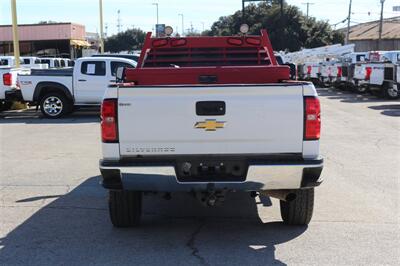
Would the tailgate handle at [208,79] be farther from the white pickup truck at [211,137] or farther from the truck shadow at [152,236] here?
the truck shadow at [152,236]

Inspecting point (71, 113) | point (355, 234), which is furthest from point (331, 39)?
point (355, 234)

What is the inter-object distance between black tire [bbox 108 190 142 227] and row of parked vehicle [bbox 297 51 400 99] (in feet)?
60.1

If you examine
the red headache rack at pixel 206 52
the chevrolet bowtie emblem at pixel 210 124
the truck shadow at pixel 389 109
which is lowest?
the truck shadow at pixel 389 109

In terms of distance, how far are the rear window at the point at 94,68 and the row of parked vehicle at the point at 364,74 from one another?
1144 cm

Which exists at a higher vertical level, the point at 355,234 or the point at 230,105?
the point at 230,105

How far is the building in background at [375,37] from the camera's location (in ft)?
242

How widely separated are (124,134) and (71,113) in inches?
547

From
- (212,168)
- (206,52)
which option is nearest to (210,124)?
(212,168)

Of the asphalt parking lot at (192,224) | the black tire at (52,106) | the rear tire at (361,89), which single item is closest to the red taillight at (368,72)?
the rear tire at (361,89)

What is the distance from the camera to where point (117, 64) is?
17.3 m

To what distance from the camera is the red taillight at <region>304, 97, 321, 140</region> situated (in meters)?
4.91

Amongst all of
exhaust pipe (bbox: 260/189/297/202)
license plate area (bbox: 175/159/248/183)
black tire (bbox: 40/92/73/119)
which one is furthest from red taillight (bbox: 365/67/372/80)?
license plate area (bbox: 175/159/248/183)

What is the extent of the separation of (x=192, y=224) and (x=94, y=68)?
12124mm

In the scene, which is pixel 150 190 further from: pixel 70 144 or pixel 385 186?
pixel 70 144
